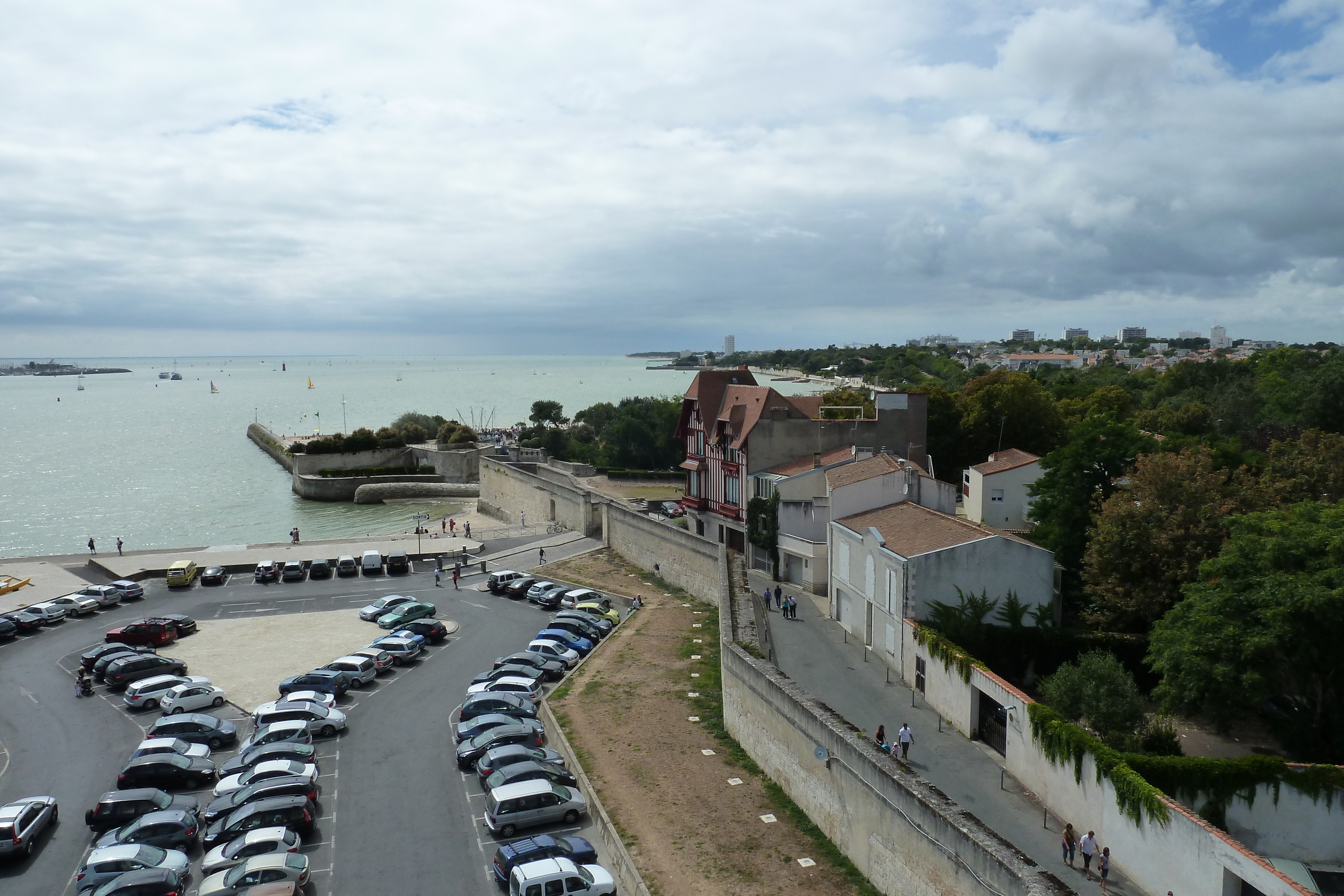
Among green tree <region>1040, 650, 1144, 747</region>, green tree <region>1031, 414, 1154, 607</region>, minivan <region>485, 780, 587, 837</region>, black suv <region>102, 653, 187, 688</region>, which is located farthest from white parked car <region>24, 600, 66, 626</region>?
green tree <region>1031, 414, 1154, 607</region>

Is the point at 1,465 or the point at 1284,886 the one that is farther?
the point at 1,465

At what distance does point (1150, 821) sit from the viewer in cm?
1477

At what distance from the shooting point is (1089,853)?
1556 centimetres

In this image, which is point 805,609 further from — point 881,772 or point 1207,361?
point 1207,361

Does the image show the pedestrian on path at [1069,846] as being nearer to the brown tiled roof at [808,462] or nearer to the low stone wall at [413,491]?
the brown tiled roof at [808,462]

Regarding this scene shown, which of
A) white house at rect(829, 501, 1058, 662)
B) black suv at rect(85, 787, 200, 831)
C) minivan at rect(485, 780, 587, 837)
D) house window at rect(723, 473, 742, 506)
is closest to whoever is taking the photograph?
minivan at rect(485, 780, 587, 837)

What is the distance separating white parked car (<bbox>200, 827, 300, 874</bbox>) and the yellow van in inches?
1061

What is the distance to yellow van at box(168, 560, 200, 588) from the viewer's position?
1646 inches

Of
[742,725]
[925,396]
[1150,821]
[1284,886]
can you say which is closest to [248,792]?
[742,725]

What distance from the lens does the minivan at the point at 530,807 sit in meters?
19.5

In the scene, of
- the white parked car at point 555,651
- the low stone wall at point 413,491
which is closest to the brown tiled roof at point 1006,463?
the white parked car at point 555,651

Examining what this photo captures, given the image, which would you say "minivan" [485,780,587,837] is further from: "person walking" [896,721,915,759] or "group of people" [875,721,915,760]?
"person walking" [896,721,915,759]

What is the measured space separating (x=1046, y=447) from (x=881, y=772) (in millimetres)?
36211


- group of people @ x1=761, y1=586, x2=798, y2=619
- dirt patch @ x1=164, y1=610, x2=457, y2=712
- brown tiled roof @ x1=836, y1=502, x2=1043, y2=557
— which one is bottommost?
dirt patch @ x1=164, y1=610, x2=457, y2=712
